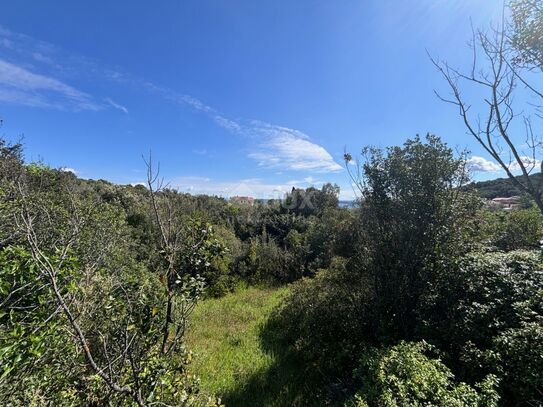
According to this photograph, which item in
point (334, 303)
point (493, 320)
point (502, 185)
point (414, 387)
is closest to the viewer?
point (414, 387)

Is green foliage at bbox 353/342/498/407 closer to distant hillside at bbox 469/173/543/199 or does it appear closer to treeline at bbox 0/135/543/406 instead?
treeline at bbox 0/135/543/406

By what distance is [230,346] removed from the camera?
25.0 feet

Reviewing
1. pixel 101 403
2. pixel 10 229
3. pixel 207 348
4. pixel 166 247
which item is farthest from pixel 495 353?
pixel 10 229

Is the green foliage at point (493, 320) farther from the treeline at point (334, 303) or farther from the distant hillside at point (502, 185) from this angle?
the distant hillside at point (502, 185)

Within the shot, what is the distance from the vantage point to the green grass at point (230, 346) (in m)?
5.79

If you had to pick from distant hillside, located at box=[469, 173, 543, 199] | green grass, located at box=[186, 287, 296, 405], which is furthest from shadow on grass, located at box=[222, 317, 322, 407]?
distant hillside, located at box=[469, 173, 543, 199]

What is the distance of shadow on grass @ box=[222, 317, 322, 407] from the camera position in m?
5.21

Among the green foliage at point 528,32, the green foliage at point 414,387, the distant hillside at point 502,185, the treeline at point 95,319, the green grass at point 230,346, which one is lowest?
the green grass at point 230,346

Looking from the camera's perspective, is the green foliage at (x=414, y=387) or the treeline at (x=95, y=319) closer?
the treeline at (x=95, y=319)

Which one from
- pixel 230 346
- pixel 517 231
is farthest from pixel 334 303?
pixel 517 231

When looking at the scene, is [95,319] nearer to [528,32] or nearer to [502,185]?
[528,32]

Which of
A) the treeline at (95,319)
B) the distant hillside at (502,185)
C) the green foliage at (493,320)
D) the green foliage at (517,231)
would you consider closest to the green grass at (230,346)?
the treeline at (95,319)

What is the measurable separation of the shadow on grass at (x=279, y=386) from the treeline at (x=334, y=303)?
97mm

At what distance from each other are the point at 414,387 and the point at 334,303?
4.47 m
